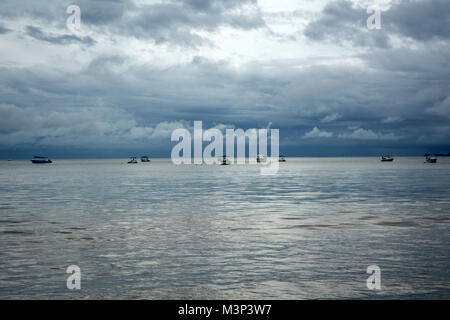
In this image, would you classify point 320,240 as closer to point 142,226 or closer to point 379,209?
point 142,226

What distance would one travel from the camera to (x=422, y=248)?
22844 mm

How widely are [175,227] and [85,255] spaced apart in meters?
9.80

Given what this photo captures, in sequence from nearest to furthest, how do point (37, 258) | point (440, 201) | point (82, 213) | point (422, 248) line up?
point (37, 258)
point (422, 248)
point (82, 213)
point (440, 201)

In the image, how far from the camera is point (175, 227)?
101ft

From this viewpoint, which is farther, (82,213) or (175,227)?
(82,213)

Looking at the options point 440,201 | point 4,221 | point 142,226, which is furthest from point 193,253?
point 440,201

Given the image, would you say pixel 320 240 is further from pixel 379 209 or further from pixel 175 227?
pixel 379 209

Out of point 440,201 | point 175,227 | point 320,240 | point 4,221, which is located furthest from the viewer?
point 440,201

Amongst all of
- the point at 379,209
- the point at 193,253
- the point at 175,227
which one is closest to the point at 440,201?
the point at 379,209

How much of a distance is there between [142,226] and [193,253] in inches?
403

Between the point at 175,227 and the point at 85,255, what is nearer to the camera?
the point at 85,255
